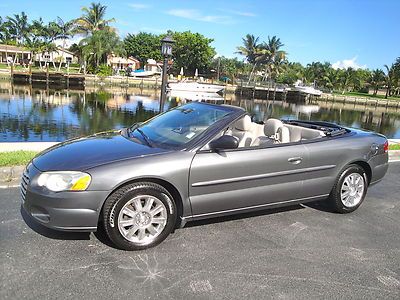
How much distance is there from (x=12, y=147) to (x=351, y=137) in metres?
6.41

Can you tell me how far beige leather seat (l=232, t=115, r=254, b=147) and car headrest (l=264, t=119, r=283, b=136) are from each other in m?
0.22

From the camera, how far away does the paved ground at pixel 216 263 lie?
9.96 feet

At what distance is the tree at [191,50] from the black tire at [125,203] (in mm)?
82513

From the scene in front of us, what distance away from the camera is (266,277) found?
3.33m

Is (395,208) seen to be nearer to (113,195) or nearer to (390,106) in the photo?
(113,195)

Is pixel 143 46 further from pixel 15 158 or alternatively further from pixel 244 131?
pixel 244 131

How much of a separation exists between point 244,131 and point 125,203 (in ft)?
6.38

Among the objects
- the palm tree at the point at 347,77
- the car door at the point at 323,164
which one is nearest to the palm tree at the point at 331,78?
the palm tree at the point at 347,77

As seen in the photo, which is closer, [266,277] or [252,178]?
[266,277]

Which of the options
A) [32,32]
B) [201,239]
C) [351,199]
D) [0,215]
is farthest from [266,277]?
[32,32]

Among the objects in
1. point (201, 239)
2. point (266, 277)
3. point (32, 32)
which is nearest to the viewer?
point (266, 277)

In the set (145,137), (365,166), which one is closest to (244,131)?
(145,137)

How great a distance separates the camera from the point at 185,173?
12.3 ft

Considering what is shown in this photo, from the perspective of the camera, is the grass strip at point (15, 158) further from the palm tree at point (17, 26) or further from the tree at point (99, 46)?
the palm tree at point (17, 26)
